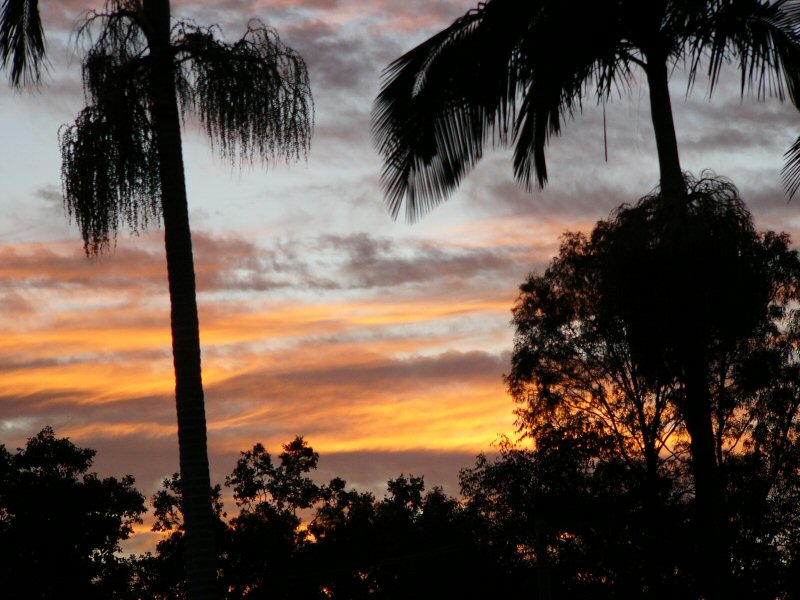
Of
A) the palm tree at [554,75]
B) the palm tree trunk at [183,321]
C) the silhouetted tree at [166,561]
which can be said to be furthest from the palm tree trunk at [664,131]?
the silhouetted tree at [166,561]

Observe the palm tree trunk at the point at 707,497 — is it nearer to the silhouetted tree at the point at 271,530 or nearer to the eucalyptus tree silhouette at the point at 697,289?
the eucalyptus tree silhouette at the point at 697,289

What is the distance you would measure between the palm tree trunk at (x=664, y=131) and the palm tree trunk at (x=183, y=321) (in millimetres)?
5021

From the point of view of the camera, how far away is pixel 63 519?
38375 mm

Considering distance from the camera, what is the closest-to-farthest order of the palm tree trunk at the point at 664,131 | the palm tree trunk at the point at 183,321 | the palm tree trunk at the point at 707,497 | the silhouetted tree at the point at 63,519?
the palm tree trunk at the point at 183,321
the palm tree trunk at the point at 707,497
the palm tree trunk at the point at 664,131
the silhouetted tree at the point at 63,519

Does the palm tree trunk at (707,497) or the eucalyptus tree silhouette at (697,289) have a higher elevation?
the eucalyptus tree silhouette at (697,289)

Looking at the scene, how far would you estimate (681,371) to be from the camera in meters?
12.4

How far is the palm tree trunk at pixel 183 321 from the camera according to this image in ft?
32.4

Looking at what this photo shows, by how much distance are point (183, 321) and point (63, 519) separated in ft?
101

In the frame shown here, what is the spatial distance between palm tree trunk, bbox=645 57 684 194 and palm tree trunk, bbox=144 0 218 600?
502 cm

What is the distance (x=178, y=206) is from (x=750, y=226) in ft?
19.9

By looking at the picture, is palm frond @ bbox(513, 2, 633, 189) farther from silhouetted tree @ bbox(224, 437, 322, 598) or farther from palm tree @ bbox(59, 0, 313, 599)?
silhouetted tree @ bbox(224, 437, 322, 598)

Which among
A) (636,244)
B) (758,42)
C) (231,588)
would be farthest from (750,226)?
(231,588)

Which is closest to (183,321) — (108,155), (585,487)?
(108,155)

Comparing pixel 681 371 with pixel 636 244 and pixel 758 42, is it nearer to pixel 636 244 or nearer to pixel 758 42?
pixel 636 244
